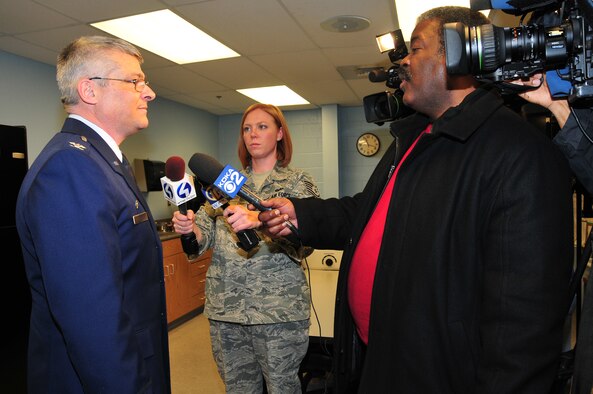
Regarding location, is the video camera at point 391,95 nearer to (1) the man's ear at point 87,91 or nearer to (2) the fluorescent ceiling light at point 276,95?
(1) the man's ear at point 87,91

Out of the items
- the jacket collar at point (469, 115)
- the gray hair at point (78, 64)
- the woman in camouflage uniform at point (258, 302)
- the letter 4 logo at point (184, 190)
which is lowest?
the woman in camouflage uniform at point (258, 302)

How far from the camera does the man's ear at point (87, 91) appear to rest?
3.86 ft

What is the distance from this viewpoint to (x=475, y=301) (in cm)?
91

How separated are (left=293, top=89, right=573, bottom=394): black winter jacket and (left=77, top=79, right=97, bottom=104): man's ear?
37.1 inches

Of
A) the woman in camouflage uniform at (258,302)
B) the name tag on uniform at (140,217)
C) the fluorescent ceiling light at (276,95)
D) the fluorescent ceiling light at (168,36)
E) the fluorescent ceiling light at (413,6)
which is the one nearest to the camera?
the name tag on uniform at (140,217)

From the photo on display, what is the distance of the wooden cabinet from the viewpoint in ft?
13.0

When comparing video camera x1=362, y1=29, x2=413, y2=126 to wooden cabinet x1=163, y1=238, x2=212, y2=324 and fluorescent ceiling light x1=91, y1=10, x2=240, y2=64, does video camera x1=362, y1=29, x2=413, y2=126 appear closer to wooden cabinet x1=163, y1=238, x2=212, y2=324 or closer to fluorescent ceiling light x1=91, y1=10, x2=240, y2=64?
fluorescent ceiling light x1=91, y1=10, x2=240, y2=64

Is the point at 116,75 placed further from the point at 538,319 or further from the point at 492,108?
the point at 538,319

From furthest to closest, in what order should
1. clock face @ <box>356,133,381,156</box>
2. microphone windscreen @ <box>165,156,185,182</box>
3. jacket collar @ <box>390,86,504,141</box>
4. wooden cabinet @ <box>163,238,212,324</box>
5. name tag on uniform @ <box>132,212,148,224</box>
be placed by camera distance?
clock face @ <box>356,133,381,156</box> < wooden cabinet @ <box>163,238,212,324</box> < microphone windscreen @ <box>165,156,185,182</box> < name tag on uniform @ <box>132,212,148,224</box> < jacket collar @ <box>390,86,504,141</box>

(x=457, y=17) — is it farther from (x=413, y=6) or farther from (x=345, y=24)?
(x=345, y=24)

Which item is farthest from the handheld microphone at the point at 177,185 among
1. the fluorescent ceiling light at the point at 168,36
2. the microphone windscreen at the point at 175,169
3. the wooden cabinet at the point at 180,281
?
the wooden cabinet at the point at 180,281

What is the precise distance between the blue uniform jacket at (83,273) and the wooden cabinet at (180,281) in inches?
114

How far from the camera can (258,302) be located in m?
1.62

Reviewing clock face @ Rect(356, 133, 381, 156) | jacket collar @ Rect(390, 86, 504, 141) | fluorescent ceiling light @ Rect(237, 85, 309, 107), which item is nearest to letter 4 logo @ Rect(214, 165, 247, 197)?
jacket collar @ Rect(390, 86, 504, 141)
